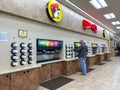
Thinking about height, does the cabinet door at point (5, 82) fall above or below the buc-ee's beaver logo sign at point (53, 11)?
below

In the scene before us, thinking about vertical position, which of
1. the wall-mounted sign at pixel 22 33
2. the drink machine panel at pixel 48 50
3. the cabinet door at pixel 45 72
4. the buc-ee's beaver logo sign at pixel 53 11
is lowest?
the cabinet door at pixel 45 72

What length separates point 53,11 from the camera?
4395 mm

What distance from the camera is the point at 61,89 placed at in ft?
12.3

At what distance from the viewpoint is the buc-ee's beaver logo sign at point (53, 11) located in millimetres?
4211

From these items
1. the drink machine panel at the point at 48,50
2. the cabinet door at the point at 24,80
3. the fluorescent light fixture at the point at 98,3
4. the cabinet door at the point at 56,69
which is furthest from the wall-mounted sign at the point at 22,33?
the fluorescent light fixture at the point at 98,3

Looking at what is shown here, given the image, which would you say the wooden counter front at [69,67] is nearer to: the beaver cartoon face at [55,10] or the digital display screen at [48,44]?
the digital display screen at [48,44]

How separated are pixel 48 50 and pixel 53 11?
1.58 m

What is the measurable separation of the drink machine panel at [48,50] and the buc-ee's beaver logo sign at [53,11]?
902 mm

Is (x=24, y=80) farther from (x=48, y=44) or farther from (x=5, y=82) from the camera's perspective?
(x=48, y=44)

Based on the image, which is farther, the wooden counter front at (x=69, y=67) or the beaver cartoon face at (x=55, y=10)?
the wooden counter front at (x=69, y=67)

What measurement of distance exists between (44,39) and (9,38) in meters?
1.52

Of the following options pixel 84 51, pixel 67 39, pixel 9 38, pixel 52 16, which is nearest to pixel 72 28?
pixel 67 39

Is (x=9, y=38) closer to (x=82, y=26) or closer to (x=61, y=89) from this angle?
(x=61, y=89)

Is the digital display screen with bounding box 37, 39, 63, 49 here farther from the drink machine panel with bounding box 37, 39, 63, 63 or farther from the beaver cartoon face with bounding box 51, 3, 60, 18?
Result: the beaver cartoon face with bounding box 51, 3, 60, 18
